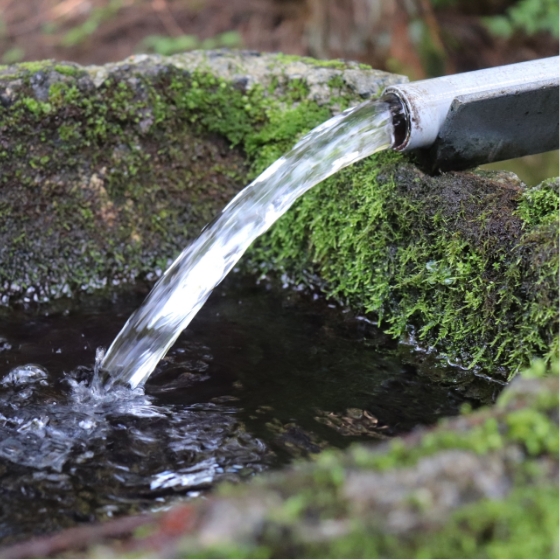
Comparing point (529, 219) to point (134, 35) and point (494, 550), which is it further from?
point (134, 35)

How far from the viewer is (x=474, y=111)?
9.63 feet

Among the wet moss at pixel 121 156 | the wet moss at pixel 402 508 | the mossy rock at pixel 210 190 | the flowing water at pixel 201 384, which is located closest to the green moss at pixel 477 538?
the wet moss at pixel 402 508

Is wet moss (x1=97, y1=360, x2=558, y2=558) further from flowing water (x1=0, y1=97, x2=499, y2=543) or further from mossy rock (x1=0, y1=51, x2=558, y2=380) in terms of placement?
mossy rock (x1=0, y1=51, x2=558, y2=380)

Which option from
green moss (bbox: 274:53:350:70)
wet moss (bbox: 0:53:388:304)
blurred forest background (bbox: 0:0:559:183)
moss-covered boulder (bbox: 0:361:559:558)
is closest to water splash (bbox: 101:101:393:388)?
wet moss (bbox: 0:53:388:304)

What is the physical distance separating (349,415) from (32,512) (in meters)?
1.17

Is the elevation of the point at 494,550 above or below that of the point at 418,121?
below

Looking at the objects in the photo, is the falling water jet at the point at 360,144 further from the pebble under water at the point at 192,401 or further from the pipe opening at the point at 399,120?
the pebble under water at the point at 192,401

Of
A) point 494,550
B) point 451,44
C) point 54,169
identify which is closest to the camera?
point 494,550

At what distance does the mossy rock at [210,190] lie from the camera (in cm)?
289

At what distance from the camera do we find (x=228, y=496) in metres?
1.28

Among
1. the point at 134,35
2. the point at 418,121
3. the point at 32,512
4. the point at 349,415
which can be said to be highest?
the point at 134,35

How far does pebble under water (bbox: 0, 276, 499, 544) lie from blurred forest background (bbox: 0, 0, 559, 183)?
3.68m

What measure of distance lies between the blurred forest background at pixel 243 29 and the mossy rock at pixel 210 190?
8.64ft

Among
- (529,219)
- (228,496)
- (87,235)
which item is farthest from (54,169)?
(228,496)
